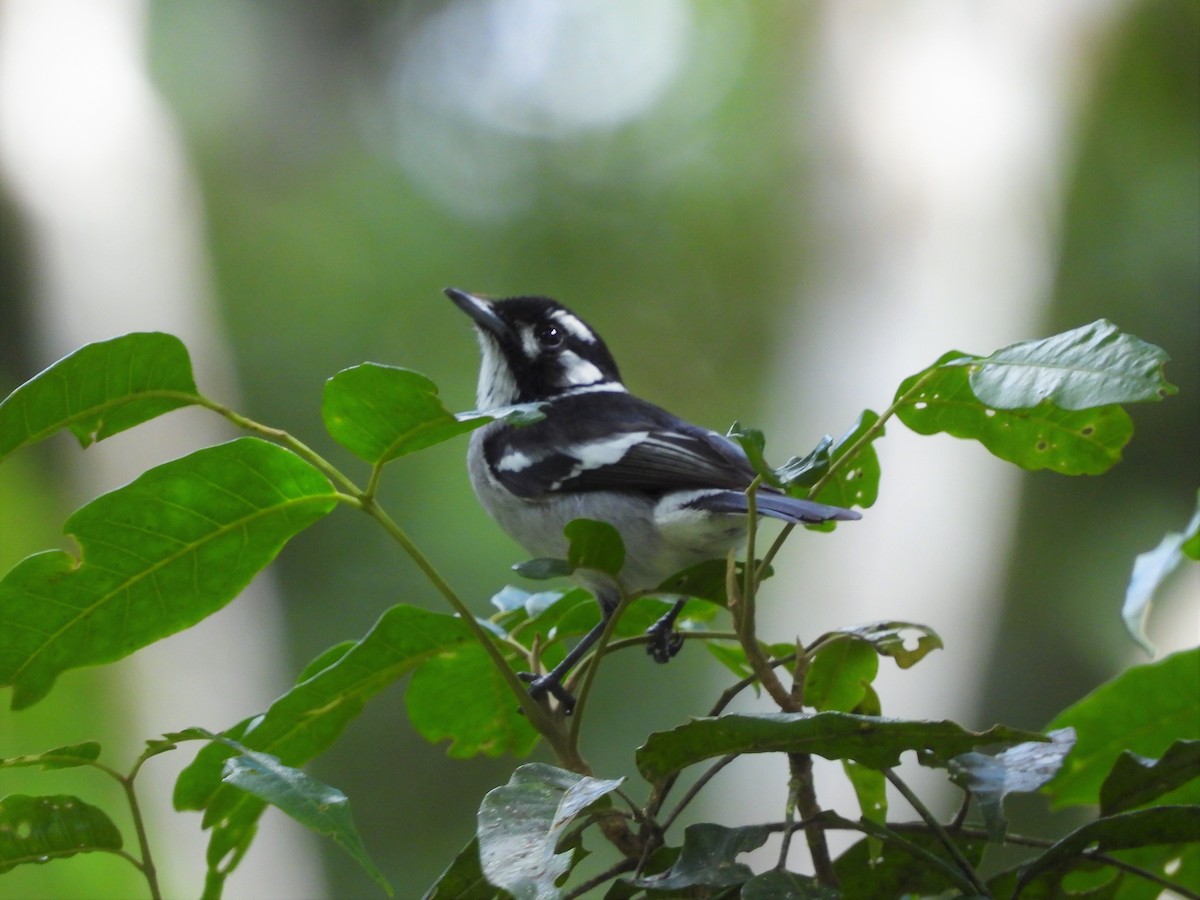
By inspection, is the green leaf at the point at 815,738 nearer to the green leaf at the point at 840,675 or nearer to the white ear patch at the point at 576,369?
the green leaf at the point at 840,675

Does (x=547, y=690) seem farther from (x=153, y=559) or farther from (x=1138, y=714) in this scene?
(x=1138, y=714)

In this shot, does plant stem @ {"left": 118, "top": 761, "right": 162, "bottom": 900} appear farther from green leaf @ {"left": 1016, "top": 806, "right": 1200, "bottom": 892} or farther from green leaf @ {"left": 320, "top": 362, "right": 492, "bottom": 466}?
green leaf @ {"left": 1016, "top": 806, "right": 1200, "bottom": 892}

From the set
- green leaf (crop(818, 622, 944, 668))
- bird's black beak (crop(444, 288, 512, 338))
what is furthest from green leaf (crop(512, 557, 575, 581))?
bird's black beak (crop(444, 288, 512, 338))

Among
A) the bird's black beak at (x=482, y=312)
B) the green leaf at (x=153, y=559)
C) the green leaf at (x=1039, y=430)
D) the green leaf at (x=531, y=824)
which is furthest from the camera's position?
the bird's black beak at (x=482, y=312)

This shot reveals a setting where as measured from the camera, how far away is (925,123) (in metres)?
5.02

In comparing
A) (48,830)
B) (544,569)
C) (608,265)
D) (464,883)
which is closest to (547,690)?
(544,569)

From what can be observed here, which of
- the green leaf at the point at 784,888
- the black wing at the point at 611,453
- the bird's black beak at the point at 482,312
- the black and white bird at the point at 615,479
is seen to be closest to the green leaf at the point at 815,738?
the green leaf at the point at 784,888

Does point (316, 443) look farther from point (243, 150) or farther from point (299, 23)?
point (299, 23)

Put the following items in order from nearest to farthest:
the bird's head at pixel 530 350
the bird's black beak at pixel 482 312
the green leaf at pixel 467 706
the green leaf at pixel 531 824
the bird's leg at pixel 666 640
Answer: the green leaf at pixel 531 824
the green leaf at pixel 467 706
the bird's leg at pixel 666 640
the bird's black beak at pixel 482 312
the bird's head at pixel 530 350

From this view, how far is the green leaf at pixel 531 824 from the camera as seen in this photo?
825 mm

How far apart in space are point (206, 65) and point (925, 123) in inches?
162

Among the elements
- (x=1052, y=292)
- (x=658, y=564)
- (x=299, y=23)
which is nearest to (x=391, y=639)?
(x=658, y=564)

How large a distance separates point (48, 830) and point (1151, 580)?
1.20 metres

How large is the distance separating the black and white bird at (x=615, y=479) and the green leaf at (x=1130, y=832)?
849mm
